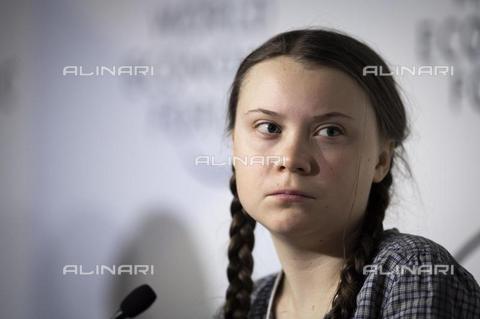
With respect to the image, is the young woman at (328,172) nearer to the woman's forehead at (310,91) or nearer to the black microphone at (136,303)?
the woman's forehead at (310,91)

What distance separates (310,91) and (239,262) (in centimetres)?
38

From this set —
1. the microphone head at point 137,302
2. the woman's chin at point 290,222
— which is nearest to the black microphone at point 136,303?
the microphone head at point 137,302

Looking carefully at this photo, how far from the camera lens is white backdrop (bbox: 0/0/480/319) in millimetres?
1309

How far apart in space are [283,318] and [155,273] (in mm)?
326

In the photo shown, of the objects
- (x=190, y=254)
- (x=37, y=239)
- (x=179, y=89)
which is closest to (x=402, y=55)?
(x=179, y=89)

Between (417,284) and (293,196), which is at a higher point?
(293,196)

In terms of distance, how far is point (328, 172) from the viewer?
102cm

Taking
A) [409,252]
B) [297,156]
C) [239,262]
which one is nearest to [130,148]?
[239,262]

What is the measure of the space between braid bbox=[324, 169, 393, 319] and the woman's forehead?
0.18 m

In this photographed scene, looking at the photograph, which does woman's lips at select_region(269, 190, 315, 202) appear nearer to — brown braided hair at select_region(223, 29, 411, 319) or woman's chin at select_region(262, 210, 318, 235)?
woman's chin at select_region(262, 210, 318, 235)

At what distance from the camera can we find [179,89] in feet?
4.42

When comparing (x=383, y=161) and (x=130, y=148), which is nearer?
(x=383, y=161)

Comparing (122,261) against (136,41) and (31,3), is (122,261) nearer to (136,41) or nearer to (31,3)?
(136,41)

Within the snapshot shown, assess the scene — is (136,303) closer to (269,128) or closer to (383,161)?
(269,128)
